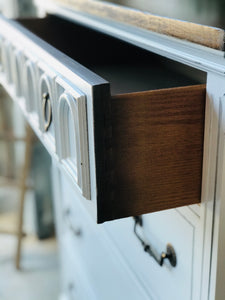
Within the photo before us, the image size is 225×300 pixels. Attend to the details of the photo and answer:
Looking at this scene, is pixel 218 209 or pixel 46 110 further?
pixel 46 110

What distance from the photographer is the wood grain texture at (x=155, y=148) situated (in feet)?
2.12

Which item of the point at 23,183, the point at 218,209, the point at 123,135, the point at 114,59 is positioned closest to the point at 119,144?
the point at 123,135

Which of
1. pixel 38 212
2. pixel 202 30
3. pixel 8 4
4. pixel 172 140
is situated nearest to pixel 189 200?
pixel 172 140

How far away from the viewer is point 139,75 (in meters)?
0.88

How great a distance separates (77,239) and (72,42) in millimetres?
700

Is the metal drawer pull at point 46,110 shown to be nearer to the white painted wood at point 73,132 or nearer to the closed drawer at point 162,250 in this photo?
the white painted wood at point 73,132

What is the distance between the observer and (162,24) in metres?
0.71

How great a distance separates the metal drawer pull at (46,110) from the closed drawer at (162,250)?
0.28m

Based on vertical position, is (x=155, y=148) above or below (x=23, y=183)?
above

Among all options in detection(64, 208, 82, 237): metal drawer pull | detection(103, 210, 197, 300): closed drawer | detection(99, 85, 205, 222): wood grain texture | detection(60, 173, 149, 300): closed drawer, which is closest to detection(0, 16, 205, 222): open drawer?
detection(99, 85, 205, 222): wood grain texture

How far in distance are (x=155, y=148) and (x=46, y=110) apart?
281 millimetres

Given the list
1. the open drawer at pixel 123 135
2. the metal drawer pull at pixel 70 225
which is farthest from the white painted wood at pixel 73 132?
the metal drawer pull at pixel 70 225

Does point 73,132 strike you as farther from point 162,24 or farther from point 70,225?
point 70,225

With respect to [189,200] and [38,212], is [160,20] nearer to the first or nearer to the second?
[189,200]
